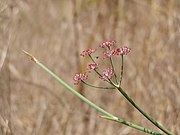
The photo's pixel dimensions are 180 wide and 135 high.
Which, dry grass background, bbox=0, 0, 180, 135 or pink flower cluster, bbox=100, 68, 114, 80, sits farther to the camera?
dry grass background, bbox=0, 0, 180, 135

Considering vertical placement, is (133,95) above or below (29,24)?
below

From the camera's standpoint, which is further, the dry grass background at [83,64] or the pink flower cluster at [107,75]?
the dry grass background at [83,64]

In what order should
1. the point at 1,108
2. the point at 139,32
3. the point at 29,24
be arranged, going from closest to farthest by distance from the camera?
the point at 1,108 → the point at 139,32 → the point at 29,24

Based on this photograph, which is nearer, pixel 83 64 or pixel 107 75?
pixel 107 75

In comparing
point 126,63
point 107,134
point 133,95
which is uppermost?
point 126,63

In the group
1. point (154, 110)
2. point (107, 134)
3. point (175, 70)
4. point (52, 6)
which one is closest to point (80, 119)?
point (107, 134)

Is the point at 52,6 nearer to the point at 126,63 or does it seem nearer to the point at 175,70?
the point at 126,63

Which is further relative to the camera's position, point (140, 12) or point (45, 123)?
point (140, 12)

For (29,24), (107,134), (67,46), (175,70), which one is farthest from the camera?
(29,24)
